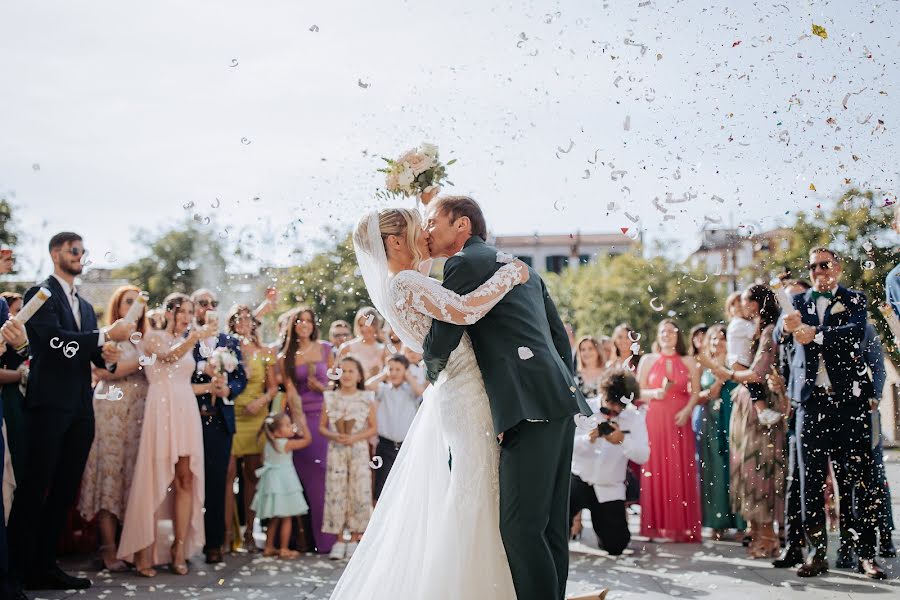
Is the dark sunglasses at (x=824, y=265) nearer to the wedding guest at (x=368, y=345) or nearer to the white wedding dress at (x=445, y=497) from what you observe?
the white wedding dress at (x=445, y=497)

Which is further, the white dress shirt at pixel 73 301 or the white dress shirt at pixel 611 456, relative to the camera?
the white dress shirt at pixel 611 456

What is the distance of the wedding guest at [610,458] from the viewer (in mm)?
6966

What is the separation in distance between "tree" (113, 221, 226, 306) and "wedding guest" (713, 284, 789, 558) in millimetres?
38128

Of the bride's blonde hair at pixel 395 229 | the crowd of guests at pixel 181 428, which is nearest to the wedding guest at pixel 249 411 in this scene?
the crowd of guests at pixel 181 428

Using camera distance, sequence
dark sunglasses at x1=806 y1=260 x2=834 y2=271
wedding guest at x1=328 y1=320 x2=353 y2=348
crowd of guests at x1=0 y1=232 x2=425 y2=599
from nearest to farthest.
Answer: crowd of guests at x1=0 y1=232 x2=425 y2=599
dark sunglasses at x1=806 y1=260 x2=834 y2=271
wedding guest at x1=328 y1=320 x2=353 y2=348

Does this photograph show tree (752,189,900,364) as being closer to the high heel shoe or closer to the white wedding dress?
the white wedding dress

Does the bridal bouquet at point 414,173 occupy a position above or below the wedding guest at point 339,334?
above

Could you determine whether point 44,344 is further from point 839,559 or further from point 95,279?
point 95,279

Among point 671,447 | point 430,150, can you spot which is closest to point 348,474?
point 671,447

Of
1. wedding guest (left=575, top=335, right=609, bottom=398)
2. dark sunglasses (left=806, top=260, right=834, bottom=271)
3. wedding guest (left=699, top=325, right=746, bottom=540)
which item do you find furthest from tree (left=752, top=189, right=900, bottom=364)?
wedding guest (left=575, top=335, right=609, bottom=398)

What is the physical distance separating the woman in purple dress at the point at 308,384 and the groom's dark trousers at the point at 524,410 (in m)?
3.97

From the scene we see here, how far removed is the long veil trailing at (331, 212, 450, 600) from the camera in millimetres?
3682

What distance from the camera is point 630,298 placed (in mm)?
41594

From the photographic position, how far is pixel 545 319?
382cm
